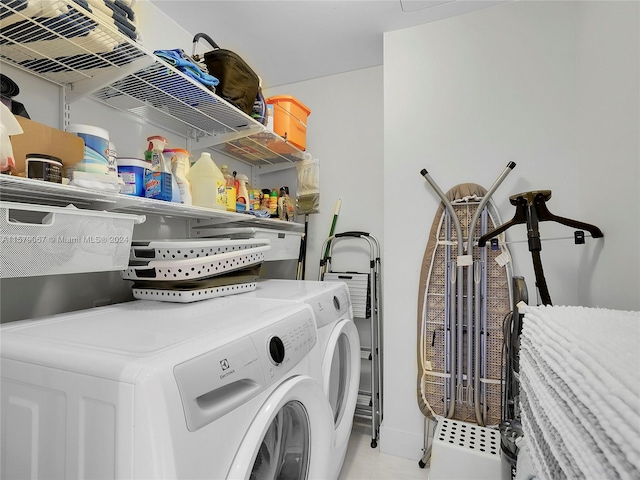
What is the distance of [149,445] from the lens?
0.56 meters

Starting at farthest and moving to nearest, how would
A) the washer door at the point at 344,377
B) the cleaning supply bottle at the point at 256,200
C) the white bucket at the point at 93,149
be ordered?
1. the cleaning supply bottle at the point at 256,200
2. the washer door at the point at 344,377
3. the white bucket at the point at 93,149

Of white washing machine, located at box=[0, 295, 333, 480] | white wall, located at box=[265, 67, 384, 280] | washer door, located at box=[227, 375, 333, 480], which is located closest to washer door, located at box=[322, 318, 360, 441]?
washer door, located at box=[227, 375, 333, 480]

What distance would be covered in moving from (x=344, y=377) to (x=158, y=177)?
1.29 m

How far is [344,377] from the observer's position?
172 cm

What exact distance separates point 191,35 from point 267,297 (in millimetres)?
1714

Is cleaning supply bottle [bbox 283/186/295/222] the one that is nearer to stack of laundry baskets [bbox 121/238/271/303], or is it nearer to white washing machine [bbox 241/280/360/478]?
white washing machine [bbox 241/280/360/478]

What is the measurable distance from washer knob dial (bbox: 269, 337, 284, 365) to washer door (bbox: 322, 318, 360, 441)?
48 centimetres

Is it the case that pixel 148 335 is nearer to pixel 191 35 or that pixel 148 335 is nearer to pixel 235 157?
pixel 235 157

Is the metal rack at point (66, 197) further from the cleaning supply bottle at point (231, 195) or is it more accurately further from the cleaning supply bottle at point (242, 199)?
the cleaning supply bottle at point (242, 199)

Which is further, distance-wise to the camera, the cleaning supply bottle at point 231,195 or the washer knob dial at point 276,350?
the cleaning supply bottle at point 231,195

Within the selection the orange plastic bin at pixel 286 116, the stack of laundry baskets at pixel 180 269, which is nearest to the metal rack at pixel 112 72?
the orange plastic bin at pixel 286 116

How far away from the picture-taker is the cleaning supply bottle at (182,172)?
1.41 meters

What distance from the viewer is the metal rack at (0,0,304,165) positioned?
948 millimetres

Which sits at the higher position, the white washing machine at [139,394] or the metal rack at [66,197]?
the metal rack at [66,197]
